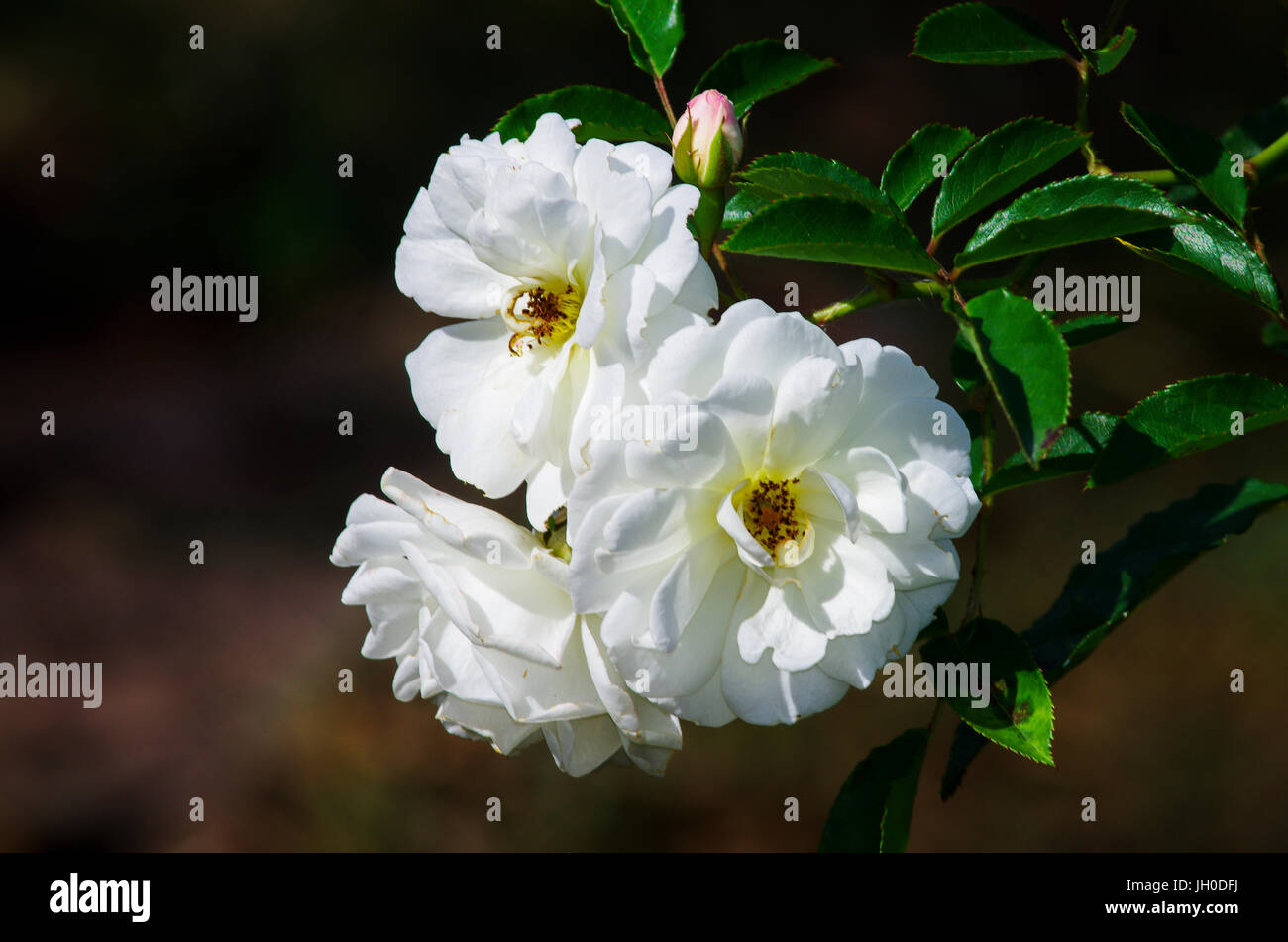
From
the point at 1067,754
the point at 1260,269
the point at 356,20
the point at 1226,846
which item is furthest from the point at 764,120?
the point at 1260,269

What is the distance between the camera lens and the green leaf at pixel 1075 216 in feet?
3.14

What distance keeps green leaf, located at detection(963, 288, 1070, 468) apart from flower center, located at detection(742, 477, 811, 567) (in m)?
0.21

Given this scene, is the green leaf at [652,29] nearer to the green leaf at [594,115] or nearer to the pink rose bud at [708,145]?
the green leaf at [594,115]

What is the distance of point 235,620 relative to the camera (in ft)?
13.3

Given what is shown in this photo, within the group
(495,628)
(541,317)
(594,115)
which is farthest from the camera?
(594,115)

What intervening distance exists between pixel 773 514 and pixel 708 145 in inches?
14.9

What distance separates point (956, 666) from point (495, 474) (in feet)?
1.59

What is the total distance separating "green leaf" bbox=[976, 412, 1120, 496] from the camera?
1.08 m

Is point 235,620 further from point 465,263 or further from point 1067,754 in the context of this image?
point 465,263

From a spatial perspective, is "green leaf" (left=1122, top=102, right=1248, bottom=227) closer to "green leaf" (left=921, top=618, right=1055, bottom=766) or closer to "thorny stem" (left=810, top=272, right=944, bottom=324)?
"thorny stem" (left=810, top=272, right=944, bottom=324)

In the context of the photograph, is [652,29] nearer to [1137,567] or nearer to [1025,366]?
Result: [1025,366]

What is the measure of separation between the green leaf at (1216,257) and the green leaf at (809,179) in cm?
25

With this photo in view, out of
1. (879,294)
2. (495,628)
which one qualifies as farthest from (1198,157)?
(495,628)

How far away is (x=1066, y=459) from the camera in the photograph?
3.56ft
